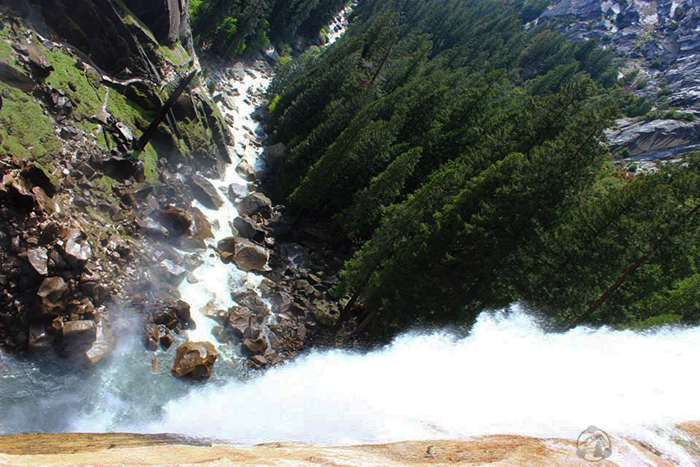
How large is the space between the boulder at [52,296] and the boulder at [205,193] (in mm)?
15032

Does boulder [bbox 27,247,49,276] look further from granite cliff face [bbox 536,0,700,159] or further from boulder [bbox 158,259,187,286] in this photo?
granite cliff face [bbox 536,0,700,159]

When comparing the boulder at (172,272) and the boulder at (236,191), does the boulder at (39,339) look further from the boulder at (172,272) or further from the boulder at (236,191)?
the boulder at (236,191)

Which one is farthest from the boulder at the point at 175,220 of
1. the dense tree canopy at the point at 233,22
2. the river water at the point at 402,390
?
the dense tree canopy at the point at 233,22

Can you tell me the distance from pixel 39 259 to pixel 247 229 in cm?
1617

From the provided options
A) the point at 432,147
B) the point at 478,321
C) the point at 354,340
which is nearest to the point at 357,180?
the point at 432,147

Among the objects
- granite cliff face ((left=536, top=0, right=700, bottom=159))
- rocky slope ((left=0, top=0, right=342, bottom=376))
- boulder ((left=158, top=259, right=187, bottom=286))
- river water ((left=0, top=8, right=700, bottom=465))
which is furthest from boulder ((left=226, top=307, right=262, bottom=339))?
granite cliff face ((left=536, top=0, right=700, bottom=159))

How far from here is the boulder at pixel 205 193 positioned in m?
32.7

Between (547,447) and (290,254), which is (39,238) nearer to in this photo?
(290,254)

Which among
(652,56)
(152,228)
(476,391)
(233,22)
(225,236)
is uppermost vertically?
(652,56)

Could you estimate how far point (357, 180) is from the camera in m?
38.7

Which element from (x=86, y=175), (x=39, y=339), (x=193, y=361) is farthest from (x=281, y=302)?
(x=86, y=175)

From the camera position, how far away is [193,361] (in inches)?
835

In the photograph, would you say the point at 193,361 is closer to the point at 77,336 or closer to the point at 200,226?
the point at 77,336

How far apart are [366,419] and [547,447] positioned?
19.2 feet
